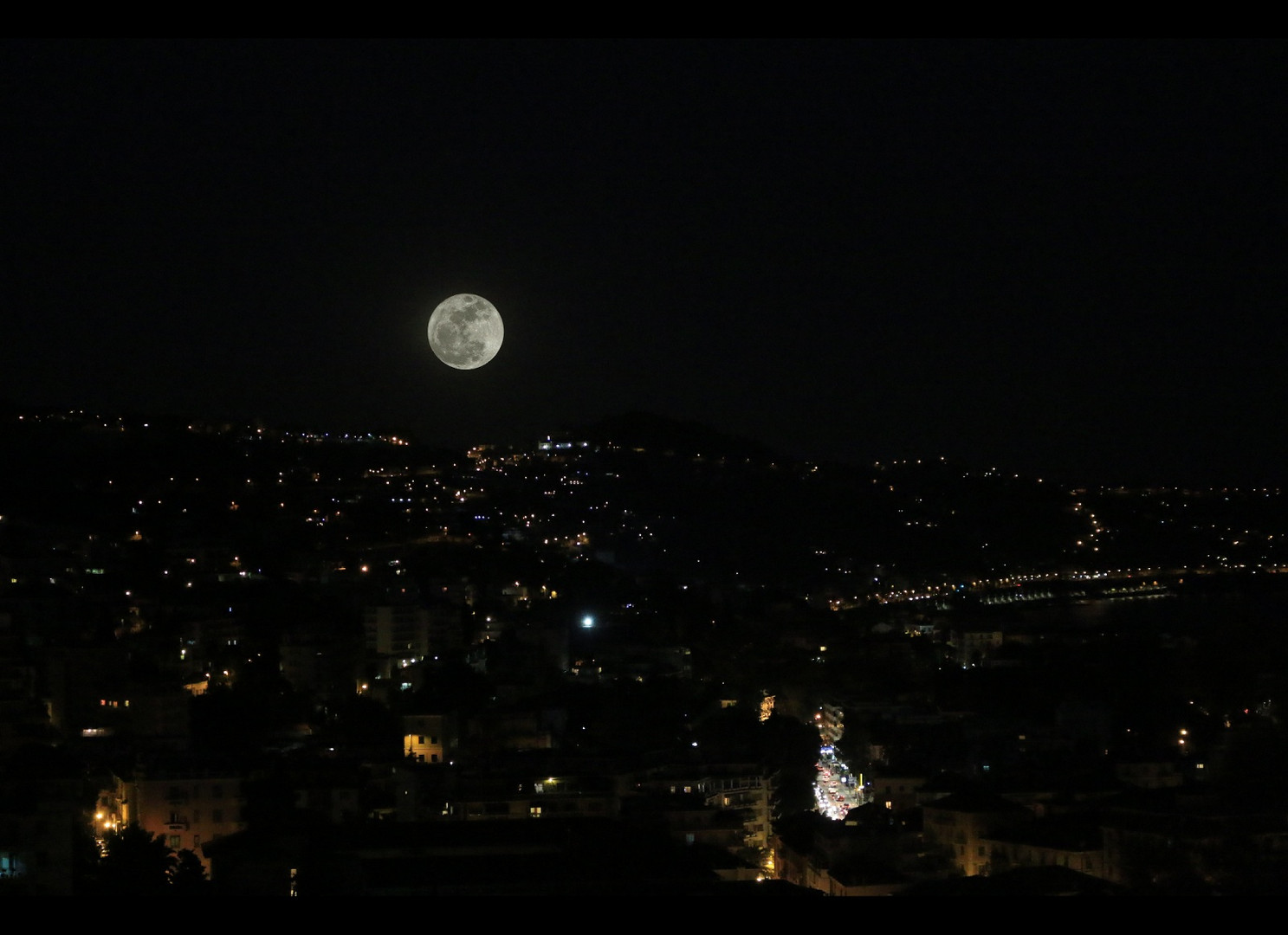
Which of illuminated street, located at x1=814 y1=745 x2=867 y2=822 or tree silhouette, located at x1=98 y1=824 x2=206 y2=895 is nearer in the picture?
tree silhouette, located at x1=98 y1=824 x2=206 y2=895

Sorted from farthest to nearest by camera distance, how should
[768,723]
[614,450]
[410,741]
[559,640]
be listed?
[614,450] < [559,640] < [768,723] < [410,741]

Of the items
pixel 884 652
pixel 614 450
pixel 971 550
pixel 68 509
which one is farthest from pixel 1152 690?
pixel 614 450

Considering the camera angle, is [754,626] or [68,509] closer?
[754,626]

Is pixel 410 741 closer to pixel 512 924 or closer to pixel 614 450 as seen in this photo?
pixel 512 924

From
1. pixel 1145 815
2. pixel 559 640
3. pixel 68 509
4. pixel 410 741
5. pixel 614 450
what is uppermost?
pixel 614 450

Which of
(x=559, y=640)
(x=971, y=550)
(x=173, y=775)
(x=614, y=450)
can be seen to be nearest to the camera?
(x=173, y=775)

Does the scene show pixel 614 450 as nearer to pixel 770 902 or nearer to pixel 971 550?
pixel 971 550

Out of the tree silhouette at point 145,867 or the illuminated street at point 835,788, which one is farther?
the illuminated street at point 835,788

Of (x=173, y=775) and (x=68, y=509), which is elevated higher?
(x=68, y=509)

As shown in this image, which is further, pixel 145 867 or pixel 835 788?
pixel 835 788
